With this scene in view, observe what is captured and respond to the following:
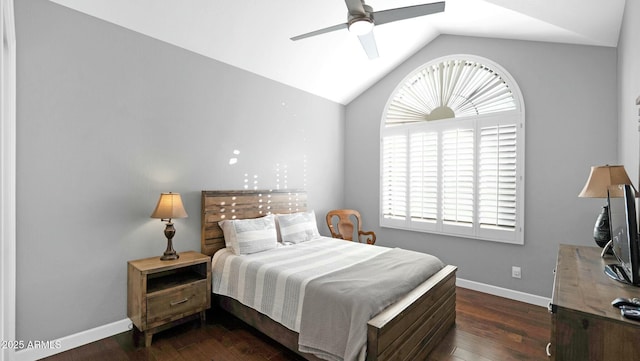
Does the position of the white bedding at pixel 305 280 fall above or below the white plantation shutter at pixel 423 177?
below

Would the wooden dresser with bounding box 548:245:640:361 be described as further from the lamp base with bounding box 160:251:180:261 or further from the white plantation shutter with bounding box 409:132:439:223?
the lamp base with bounding box 160:251:180:261

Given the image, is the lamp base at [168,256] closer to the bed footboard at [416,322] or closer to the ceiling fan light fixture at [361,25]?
the bed footboard at [416,322]

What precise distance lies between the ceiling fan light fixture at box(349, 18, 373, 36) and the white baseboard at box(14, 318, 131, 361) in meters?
3.19

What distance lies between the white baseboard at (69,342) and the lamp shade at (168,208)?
1.02 meters

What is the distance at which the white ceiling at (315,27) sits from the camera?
8.69ft

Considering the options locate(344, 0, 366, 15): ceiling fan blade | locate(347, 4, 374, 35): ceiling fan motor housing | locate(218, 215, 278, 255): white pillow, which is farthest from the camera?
locate(218, 215, 278, 255): white pillow

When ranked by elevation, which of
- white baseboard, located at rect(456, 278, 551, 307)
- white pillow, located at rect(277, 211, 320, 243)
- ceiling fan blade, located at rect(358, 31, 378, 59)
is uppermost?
ceiling fan blade, located at rect(358, 31, 378, 59)

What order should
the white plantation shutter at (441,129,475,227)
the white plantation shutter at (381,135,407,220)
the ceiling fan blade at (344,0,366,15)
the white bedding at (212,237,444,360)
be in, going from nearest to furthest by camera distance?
the white bedding at (212,237,444,360), the ceiling fan blade at (344,0,366,15), the white plantation shutter at (441,129,475,227), the white plantation shutter at (381,135,407,220)

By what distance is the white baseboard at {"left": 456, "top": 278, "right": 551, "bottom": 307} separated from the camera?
135 inches

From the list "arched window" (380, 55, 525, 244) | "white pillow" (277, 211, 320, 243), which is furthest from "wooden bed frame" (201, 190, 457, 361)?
"arched window" (380, 55, 525, 244)

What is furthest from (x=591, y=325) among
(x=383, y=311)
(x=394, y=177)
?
(x=394, y=177)

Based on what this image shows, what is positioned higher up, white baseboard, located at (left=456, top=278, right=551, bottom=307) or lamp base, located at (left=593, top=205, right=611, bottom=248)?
lamp base, located at (left=593, top=205, right=611, bottom=248)

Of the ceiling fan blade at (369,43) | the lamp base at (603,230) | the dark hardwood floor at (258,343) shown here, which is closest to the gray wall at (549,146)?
the dark hardwood floor at (258,343)

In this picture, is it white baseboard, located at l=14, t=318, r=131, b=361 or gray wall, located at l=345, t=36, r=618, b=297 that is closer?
white baseboard, located at l=14, t=318, r=131, b=361
